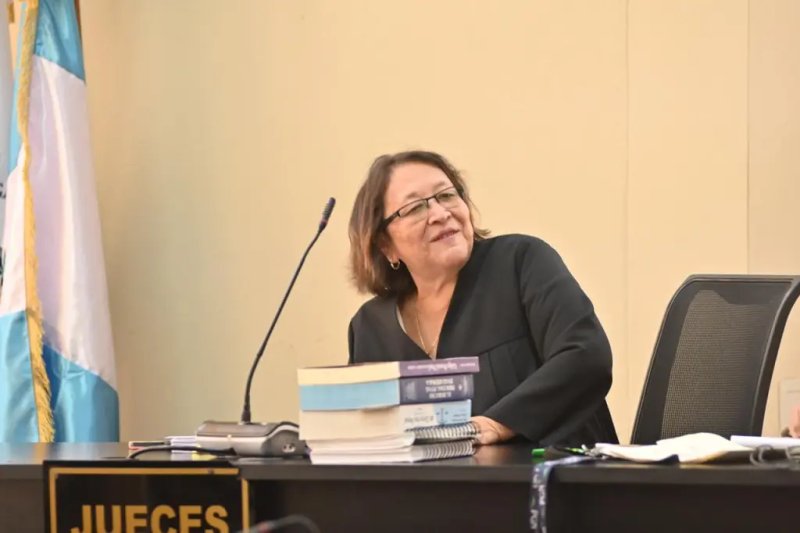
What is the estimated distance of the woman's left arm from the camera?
6.43ft

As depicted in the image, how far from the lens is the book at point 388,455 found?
139 centimetres

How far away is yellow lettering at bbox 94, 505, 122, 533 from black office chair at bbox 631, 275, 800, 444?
110 cm

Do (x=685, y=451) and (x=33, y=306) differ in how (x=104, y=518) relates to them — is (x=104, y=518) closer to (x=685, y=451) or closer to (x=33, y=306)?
(x=685, y=451)

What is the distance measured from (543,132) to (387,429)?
1946mm

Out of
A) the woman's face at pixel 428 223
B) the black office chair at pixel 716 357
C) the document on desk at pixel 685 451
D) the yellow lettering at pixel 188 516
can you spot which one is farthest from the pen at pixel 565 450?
the woman's face at pixel 428 223

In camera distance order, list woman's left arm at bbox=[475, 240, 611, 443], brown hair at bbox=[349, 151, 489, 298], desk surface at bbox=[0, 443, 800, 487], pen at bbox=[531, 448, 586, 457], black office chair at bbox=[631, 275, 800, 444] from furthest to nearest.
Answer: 1. brown hair at bbox=[349, 151, 489, 298]
2. black office chair at bbox=[631, 275, 800, 444]
3. woman's left arm at bbox=[475, 240, 611, 443]
4. pen at bbox=[531, 448, 586, 457]
5. desk surface at bbox=[0, 443, 800, 487]

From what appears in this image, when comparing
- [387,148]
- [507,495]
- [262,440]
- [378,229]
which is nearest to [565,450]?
[507,495]

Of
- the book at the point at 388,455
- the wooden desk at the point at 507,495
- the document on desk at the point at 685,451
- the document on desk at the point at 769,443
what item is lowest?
the wooden desk at the point at 507,495

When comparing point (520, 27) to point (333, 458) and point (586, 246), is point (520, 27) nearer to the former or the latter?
point (586, 246)

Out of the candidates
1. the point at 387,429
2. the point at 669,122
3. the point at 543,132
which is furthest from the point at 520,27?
the point at 387,429

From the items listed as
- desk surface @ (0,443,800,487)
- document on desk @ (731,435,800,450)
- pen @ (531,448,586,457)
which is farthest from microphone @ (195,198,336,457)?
document on desk @ (731,435,800,450)

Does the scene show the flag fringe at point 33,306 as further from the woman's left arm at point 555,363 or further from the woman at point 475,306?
the woman's left arm at point 555,363

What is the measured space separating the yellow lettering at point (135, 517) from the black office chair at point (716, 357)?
1.07 meters

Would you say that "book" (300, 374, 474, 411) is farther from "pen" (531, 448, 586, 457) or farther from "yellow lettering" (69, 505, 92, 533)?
"yellow lettering" (69, 505, 92, 533)
